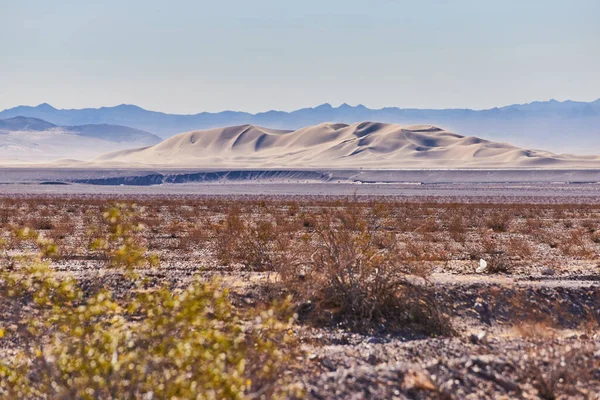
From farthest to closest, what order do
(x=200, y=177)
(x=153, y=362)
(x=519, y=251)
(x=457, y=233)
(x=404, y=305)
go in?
(x=200, y=177) < (x=457, y=233) < (x=519, y=251) < (x=404, y=305) < (x=153, y=362)

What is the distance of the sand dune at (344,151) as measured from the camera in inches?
5458

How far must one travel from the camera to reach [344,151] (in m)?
160

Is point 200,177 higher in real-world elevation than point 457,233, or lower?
higher

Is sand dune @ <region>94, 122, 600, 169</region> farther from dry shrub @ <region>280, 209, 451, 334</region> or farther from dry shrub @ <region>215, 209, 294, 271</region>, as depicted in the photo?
dry shrub @ <region>280, 209, 451, 334</region>

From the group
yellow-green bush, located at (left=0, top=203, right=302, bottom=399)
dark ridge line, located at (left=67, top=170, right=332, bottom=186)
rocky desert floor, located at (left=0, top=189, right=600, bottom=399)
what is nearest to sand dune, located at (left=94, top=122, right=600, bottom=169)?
dark ridge line, located at (left=67, top=170, right=332, bottom=186)

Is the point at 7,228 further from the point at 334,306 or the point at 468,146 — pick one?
the point at 468,146

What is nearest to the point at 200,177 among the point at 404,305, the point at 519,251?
the point at 519,251

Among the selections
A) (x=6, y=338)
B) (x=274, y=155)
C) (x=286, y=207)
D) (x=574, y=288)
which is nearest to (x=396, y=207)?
(x=286, y=207)

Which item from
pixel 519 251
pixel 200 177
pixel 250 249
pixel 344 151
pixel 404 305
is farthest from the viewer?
pixel 344 151

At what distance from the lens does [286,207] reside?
41.9 meters

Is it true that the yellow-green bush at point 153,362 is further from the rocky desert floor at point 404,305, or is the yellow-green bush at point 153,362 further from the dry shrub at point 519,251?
the dry shrub at point 519,251

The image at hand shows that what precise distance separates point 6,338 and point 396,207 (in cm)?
3336

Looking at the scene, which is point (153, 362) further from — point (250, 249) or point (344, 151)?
point (344, 151)

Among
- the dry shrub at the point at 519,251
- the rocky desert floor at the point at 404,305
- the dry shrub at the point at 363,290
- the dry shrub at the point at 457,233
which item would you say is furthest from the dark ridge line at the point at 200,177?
the dry shrub at the point at 363,290
